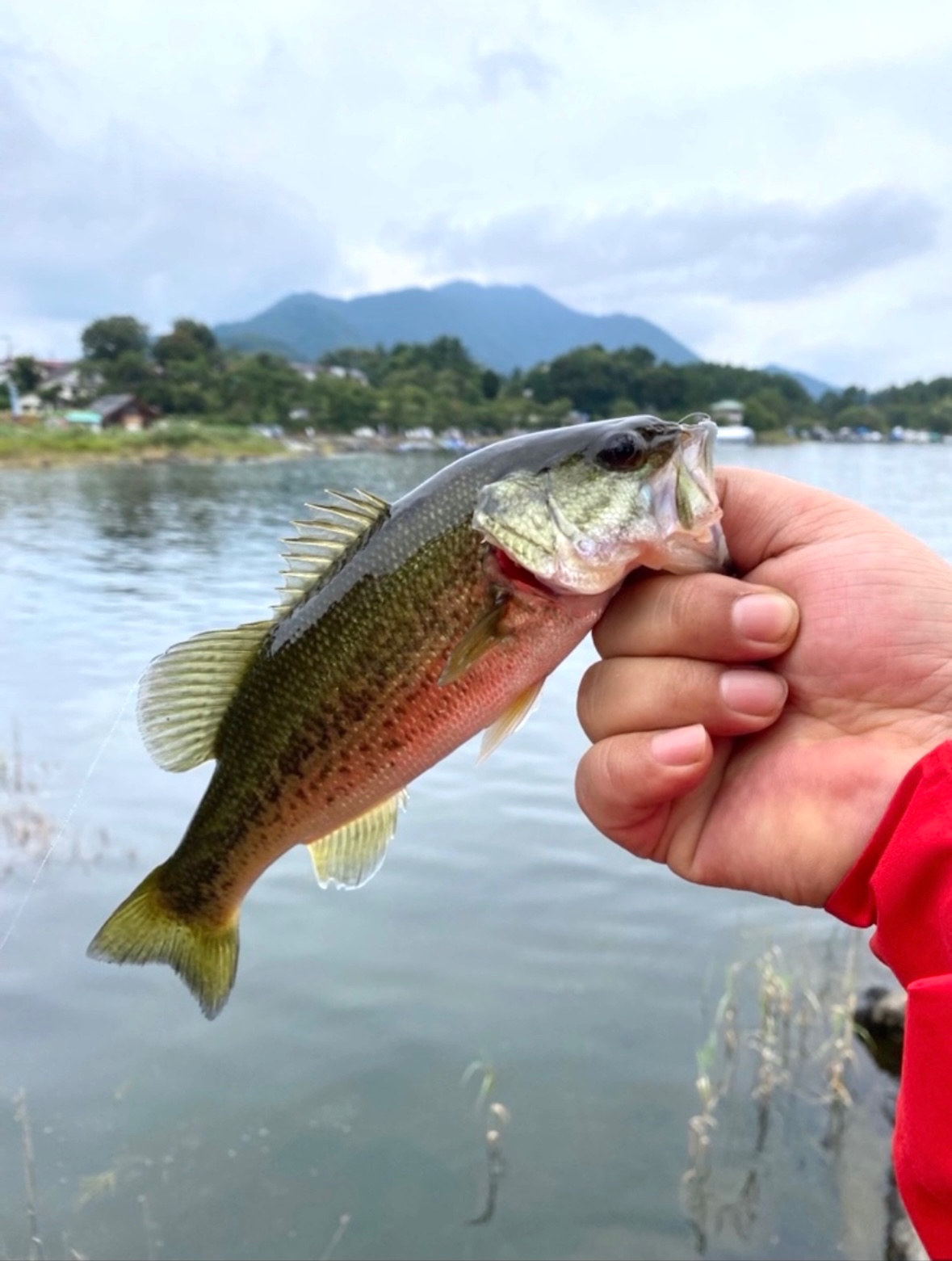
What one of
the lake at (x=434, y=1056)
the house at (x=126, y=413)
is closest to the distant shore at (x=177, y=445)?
the house at (x=126, y=413)

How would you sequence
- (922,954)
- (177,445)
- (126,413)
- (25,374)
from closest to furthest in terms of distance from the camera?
(922,954) < (177,445) < (126,413) < (25,374)

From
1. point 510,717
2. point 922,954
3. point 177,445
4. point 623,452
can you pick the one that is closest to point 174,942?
point 510,717

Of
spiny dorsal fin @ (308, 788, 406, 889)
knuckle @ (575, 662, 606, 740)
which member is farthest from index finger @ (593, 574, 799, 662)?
spiny dorsal fin @ (308, 788, 406, 889)

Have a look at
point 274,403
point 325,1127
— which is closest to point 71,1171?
point 325,1127

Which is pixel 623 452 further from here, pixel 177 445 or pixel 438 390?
pixel 438 390

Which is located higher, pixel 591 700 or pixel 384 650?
pixel 384 650

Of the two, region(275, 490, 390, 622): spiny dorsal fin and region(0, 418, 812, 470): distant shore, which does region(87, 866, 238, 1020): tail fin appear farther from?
region(0, 418, 812, 470): distant shore

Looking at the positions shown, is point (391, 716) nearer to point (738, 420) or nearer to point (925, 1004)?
point (925, 1004)

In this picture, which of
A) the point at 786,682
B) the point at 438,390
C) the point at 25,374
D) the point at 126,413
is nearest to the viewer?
the point at 786,682
